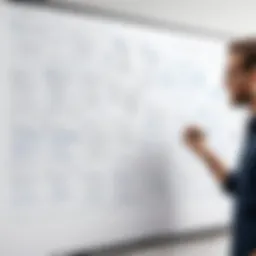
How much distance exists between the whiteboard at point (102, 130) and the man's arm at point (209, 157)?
0.02 m

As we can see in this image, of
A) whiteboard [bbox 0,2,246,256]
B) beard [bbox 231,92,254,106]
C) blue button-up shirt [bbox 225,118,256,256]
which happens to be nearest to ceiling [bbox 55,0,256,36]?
whiteboard [bbox 0,2,246,256]

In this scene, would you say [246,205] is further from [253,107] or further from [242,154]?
[253,107]

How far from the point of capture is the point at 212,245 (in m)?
1.54

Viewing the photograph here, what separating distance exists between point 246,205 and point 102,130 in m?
0.42

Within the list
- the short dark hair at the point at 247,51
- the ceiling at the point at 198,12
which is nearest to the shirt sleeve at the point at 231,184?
the short dark hair at the point at 247,51

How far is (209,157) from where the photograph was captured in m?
1.51

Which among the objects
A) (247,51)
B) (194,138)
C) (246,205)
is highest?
(247,51)

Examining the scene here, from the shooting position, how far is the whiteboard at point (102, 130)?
44.4 inches

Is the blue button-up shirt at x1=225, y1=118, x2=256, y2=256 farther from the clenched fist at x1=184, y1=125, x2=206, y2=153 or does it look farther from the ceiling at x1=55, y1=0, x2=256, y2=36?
the ceiling at x1=55, y1=0, x2=256, y2=36

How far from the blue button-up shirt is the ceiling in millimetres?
361

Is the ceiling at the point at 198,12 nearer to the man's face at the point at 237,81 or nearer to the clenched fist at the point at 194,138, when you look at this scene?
the man's face at the point at 237,81

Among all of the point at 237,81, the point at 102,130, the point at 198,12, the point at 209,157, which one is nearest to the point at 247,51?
the point at 237,81

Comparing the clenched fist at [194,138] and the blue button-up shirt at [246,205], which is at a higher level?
the clenched fist at [194,138]

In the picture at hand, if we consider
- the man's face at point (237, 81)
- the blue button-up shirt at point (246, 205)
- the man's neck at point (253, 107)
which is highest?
the man's face at point (237, 81)
